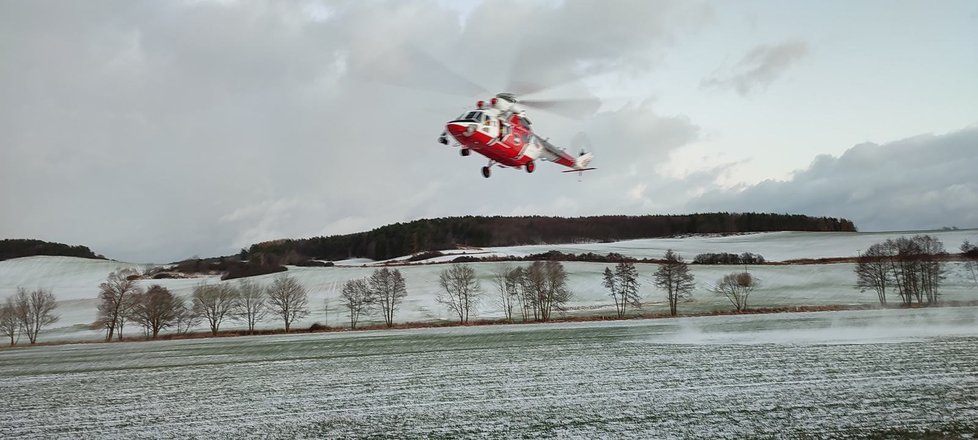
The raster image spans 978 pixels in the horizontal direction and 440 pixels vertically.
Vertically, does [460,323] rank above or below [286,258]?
below

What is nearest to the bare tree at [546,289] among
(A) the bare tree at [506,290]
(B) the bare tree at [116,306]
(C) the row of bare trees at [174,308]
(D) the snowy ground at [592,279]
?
(A) the bare tree at [506,290]

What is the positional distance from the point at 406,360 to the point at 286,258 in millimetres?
162936

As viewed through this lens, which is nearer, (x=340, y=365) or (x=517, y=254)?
(x=340, y=365)

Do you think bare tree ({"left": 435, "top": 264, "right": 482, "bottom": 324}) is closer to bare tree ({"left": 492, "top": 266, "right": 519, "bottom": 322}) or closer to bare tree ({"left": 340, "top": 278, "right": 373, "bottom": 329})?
bare tree ({"left": 492, "top": 266, "right": 519, "bottom": 322})

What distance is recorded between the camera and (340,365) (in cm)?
3972

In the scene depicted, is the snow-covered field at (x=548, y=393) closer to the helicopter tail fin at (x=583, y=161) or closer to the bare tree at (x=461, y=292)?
the helicopter tail fin at (x=583, y=161)

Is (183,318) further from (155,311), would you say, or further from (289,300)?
(289,300)

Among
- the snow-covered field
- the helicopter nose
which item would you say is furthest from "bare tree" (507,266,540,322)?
the helicopter nose

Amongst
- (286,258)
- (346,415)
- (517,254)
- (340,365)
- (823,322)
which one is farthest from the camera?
(286,258)

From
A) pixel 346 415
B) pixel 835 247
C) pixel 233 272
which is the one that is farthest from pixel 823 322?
pixel 233 272

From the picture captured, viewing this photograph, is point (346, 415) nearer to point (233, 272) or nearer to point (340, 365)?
point (340, 365)

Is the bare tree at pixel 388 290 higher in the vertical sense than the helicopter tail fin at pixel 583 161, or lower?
lower

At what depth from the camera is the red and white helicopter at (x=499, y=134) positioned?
1362 inches

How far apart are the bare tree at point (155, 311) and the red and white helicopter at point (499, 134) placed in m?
78.4
